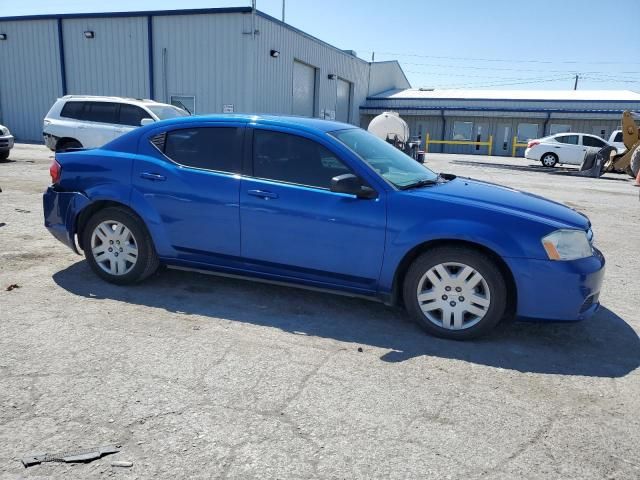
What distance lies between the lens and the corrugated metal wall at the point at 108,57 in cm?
2339

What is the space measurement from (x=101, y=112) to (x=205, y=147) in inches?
397

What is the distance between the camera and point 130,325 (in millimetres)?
3930

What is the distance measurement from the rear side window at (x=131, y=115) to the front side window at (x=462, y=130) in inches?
1169

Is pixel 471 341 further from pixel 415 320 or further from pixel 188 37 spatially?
pixel 188 37

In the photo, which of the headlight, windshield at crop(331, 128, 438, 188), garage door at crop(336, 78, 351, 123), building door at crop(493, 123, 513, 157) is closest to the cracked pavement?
the headlight

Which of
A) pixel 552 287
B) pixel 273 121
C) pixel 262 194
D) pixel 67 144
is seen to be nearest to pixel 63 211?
Answer: pixel 262 194

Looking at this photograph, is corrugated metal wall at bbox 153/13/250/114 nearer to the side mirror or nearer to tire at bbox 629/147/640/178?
tire at bbox 629/147/640/178

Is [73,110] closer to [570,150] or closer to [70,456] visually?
[70,456]

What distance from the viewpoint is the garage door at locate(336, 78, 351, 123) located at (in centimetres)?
3434

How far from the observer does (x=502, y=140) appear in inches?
1464

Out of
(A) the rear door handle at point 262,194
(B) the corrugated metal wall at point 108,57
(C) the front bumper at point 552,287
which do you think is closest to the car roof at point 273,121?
(A) the rear door handle at point 262,194

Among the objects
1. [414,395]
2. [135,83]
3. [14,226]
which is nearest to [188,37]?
Result: [135,83]

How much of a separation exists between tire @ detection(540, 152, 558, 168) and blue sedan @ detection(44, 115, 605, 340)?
2206 centimetres

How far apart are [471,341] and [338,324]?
1.02m
